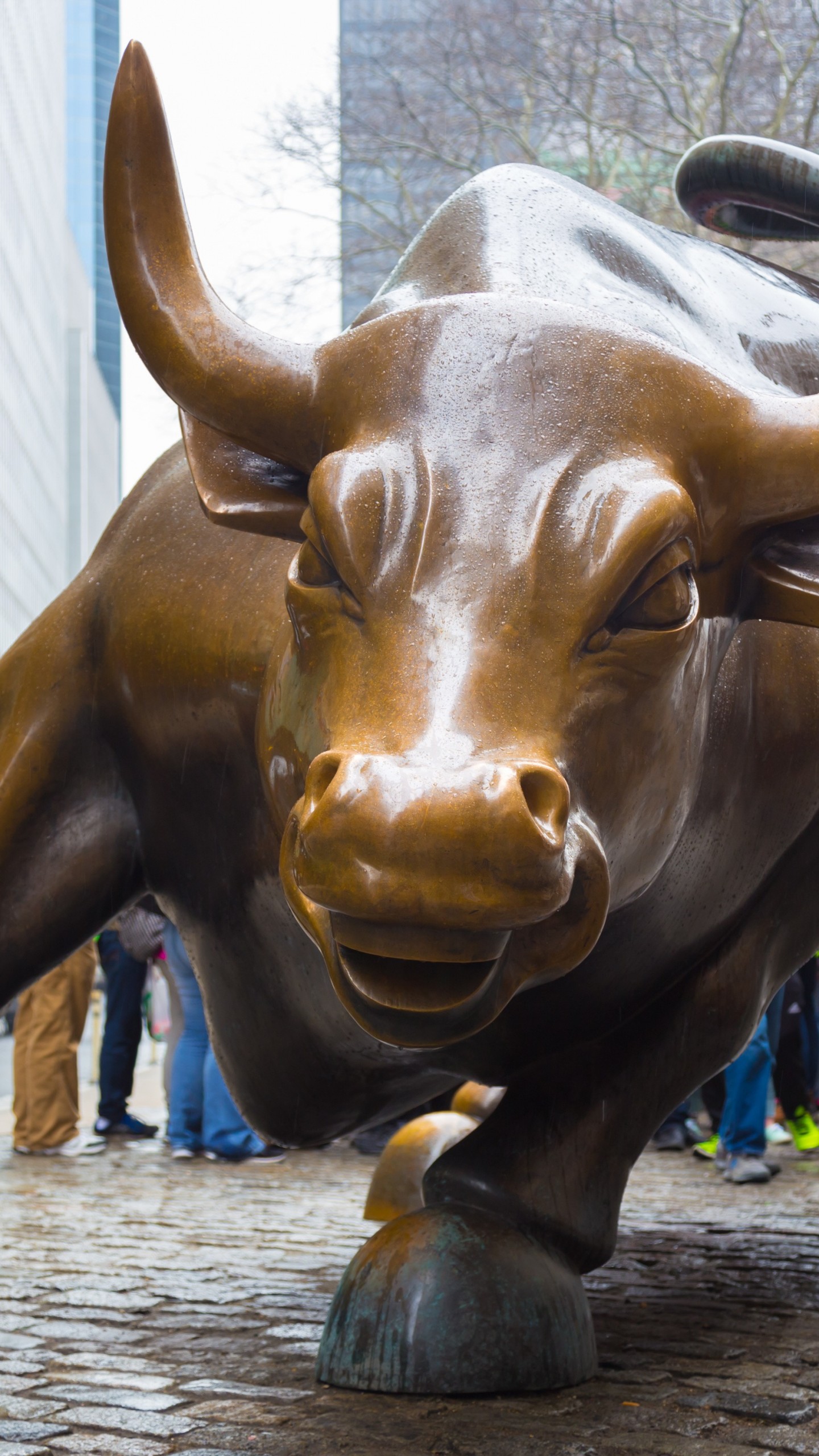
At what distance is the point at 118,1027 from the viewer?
29.6 feet

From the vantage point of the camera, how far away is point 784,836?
3.38 m

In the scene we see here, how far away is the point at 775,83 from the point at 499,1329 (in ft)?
50.1

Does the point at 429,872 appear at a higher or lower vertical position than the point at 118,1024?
higher

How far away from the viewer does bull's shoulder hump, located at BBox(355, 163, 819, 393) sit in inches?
120

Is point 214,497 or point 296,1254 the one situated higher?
point 214,497

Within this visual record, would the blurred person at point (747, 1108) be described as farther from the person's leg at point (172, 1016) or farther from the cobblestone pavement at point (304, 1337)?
the person's leg at point (172, 1016)

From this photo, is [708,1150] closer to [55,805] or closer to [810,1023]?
[810,1023]

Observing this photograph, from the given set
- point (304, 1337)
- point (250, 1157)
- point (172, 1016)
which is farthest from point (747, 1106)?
point (304, 1337)

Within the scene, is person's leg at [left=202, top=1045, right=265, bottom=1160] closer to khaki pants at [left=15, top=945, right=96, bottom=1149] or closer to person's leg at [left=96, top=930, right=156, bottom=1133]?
khaki pants at [left=15, top=945, right=96, bottom=1149]

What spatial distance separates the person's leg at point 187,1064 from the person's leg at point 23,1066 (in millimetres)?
679

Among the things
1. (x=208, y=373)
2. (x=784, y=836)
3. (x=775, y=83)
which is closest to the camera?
(x=208, y=373)

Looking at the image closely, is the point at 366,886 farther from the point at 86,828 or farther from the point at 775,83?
the point at 775,83

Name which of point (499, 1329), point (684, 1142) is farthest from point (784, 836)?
point (684, 1142)

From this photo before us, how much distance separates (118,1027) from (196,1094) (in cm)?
87
